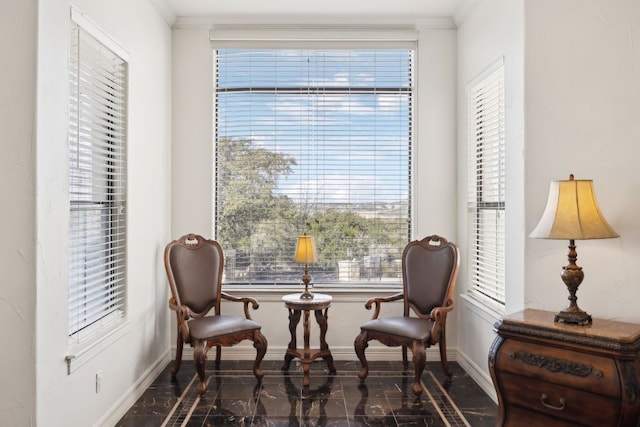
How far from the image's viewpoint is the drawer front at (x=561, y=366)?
1.97m

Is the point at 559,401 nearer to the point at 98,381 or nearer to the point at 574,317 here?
the point at 574,317

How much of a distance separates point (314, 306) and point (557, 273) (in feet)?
5.80

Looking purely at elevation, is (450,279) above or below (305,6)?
below

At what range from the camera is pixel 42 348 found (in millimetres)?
2037

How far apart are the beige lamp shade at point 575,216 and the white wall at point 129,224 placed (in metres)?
2.48

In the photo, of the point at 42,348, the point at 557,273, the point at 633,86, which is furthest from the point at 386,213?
the point at 42,348

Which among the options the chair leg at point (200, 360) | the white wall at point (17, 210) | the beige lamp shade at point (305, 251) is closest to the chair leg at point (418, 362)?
the beige lamp shade at point (305, 251)

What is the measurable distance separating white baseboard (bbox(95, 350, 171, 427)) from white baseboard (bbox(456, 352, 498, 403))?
259cm

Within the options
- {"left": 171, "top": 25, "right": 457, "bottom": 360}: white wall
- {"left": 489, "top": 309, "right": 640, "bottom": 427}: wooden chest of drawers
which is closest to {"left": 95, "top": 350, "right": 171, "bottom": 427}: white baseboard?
{"left": 171, "top": 25, "right": 457, "bottom": 360}: white wall

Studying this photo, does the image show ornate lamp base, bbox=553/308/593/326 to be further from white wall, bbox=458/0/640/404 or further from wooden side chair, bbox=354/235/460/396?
wooden side chair, bbox=354/235/460/396

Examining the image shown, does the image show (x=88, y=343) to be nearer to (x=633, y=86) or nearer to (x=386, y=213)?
(x=386, y=213)

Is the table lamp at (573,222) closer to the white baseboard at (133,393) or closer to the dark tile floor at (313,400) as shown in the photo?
the dark tile floor at (313,400)

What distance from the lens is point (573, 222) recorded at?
2164 mm

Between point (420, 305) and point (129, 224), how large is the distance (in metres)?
2.42
